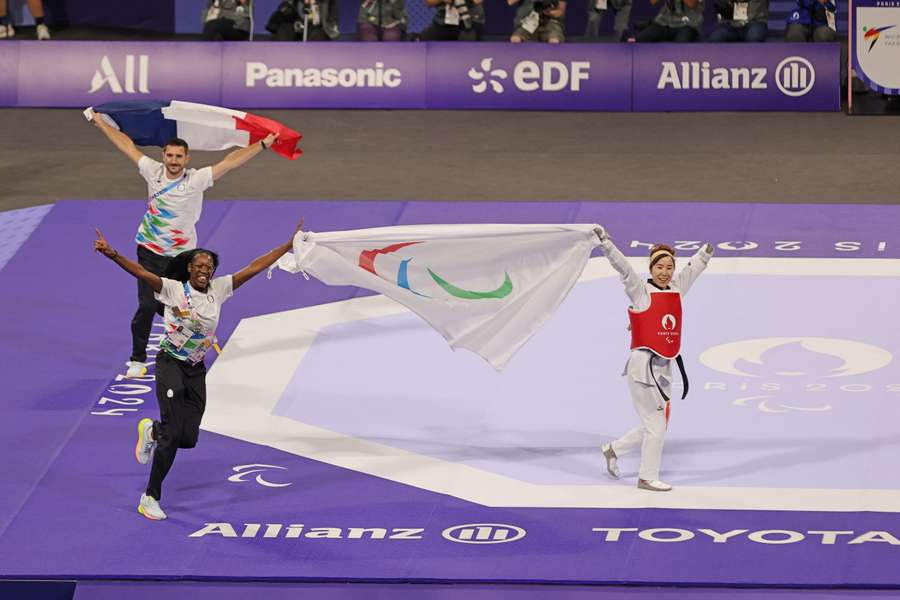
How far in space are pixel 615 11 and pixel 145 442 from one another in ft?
47.6

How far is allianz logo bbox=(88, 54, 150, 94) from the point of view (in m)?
22.0

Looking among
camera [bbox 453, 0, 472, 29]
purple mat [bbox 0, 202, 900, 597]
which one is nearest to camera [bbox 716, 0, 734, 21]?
camera [bbox 453, 0, 472, 29]

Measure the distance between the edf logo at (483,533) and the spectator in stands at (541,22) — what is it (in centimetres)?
1303

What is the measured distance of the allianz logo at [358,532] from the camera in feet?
34.1

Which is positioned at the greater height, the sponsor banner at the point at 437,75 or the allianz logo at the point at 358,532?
the sponsor banner at the point at 437,75

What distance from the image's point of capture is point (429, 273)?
11711 mm

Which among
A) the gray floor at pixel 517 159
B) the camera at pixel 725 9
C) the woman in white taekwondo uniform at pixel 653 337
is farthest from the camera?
the camera at pixel 725 9

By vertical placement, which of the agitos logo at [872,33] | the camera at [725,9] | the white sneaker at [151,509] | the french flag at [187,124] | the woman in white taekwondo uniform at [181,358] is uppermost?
the camera at [725,9]

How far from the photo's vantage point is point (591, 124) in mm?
21578

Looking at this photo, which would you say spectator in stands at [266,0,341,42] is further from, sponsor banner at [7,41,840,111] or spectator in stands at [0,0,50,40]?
spectator in stands at [0,0,50,40]

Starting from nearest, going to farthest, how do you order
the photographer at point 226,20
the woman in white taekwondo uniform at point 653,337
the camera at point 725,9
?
the woman in white taekwondo uniform at point 653,337 < the camera at point 725,9 < the photographer at point 226,20

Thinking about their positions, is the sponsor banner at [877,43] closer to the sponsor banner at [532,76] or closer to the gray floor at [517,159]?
the gray floor at [517,159]

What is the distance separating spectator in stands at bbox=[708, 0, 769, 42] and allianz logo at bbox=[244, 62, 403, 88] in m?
4.39

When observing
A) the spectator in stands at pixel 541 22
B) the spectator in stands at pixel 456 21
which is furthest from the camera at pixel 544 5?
the spectator in stands at pixel 456 21
